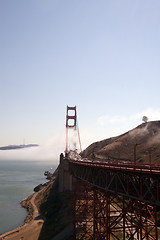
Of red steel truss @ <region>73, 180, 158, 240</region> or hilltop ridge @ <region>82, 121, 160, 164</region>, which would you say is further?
hilltop ridge @ <region>82, 121, 160, 164</region>

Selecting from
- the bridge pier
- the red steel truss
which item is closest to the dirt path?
the red steel truss

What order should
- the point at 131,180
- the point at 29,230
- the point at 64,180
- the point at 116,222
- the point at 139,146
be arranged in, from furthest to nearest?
the point at 139,146, the point at 64,180, the point at 29,230, the point at 116,222, the point at 131,180

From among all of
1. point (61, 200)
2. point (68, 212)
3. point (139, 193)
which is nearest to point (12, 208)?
point (61, 200)

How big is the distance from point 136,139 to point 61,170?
5752cm

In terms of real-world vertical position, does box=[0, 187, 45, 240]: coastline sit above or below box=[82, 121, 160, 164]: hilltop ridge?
below

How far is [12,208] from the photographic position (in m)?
55.7

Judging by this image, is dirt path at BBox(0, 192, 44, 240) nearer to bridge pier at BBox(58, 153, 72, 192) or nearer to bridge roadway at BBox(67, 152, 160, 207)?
bridge pier at BBox(58, 153, 72, 192)

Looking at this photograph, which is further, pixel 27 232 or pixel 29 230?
pixel 29 230

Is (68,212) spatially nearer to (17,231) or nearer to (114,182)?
(17,231)

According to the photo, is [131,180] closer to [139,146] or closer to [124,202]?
[124,202]

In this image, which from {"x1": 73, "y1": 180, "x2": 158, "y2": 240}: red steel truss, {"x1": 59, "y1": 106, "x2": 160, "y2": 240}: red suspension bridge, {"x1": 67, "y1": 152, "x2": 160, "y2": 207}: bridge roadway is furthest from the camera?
{"x1": 73, "y1": 180, "x2": 158, "y2": 240}: red steel truss

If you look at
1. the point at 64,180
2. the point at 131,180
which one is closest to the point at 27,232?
the point at 64,180

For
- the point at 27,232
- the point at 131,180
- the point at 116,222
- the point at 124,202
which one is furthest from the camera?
the point at 27,232

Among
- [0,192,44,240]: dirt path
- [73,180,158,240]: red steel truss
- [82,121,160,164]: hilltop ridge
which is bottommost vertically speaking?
[0,192,44,240]: dirt path
